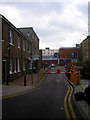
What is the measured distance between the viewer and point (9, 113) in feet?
20.7

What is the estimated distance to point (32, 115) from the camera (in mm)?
5977

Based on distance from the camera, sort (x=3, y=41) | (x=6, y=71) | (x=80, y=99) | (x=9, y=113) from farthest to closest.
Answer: (x=6, y=71) → (x=3, y=41) → (x=80, y=99) → (x=9, y=113)

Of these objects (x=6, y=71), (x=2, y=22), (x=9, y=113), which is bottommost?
(x=9, y=113)

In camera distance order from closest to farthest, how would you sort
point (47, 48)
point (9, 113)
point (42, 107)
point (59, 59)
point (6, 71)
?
point (9, 113), point (42, 107), point (6, 71), point (59, 59), point (47, 48)

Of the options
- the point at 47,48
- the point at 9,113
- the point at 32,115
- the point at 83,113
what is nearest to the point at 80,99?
the point at 83,113

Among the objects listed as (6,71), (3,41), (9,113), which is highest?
(3,41)

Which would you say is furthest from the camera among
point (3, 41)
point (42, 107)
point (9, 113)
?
point (3, 41)

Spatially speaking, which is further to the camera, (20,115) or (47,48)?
(47,48)

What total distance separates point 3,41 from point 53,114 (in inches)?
411

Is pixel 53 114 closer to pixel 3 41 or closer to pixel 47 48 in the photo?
pixel 3 41

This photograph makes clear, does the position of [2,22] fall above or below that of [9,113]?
above

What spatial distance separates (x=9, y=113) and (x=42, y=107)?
150cm

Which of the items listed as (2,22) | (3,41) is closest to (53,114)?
(3,41)

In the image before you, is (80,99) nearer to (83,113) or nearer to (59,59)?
(83,113)
